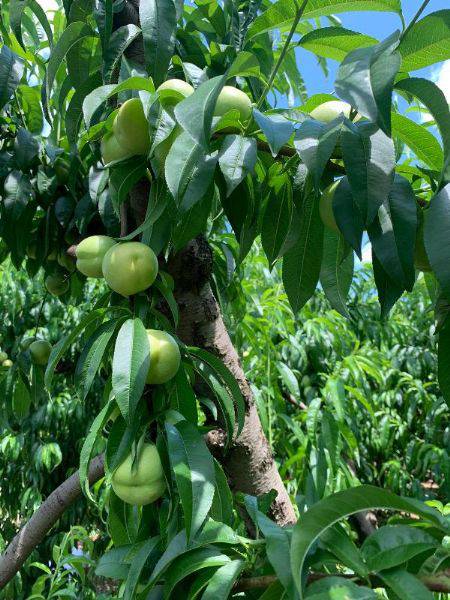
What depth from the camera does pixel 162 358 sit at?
510mm

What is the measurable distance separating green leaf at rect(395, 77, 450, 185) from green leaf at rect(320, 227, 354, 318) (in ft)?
0.47

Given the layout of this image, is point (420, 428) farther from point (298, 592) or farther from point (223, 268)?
point (298, 592)

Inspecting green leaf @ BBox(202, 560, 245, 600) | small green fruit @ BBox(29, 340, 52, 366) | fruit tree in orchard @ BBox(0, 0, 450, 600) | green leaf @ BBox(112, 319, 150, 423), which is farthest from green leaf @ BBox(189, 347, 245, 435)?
small green fruit @ BBox(29, 340, 52, 366)

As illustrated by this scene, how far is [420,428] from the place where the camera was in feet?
9.23

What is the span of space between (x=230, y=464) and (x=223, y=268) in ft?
1.37

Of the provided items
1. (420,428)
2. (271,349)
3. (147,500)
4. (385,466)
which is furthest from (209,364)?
(420,428)

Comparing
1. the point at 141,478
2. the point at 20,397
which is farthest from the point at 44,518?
the point at 141,478

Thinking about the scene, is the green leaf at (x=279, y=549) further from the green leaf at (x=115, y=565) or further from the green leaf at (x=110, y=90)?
the green leaf at (x=110, y=90)

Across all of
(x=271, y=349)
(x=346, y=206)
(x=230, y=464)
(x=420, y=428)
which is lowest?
(x=420, y=428)

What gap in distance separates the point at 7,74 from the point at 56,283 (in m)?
0.41

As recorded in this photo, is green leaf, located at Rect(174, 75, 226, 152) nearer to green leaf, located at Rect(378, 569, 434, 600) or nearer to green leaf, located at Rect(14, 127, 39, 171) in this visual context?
green leaf, located at Rect(378, 569, 434, 600)

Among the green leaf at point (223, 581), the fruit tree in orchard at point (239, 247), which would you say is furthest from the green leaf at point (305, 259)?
the green leaf at point (223, 581)

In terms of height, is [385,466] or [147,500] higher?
[147,500]

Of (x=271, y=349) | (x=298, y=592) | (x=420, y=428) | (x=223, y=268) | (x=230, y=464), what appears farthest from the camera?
(x=420, y=428)
